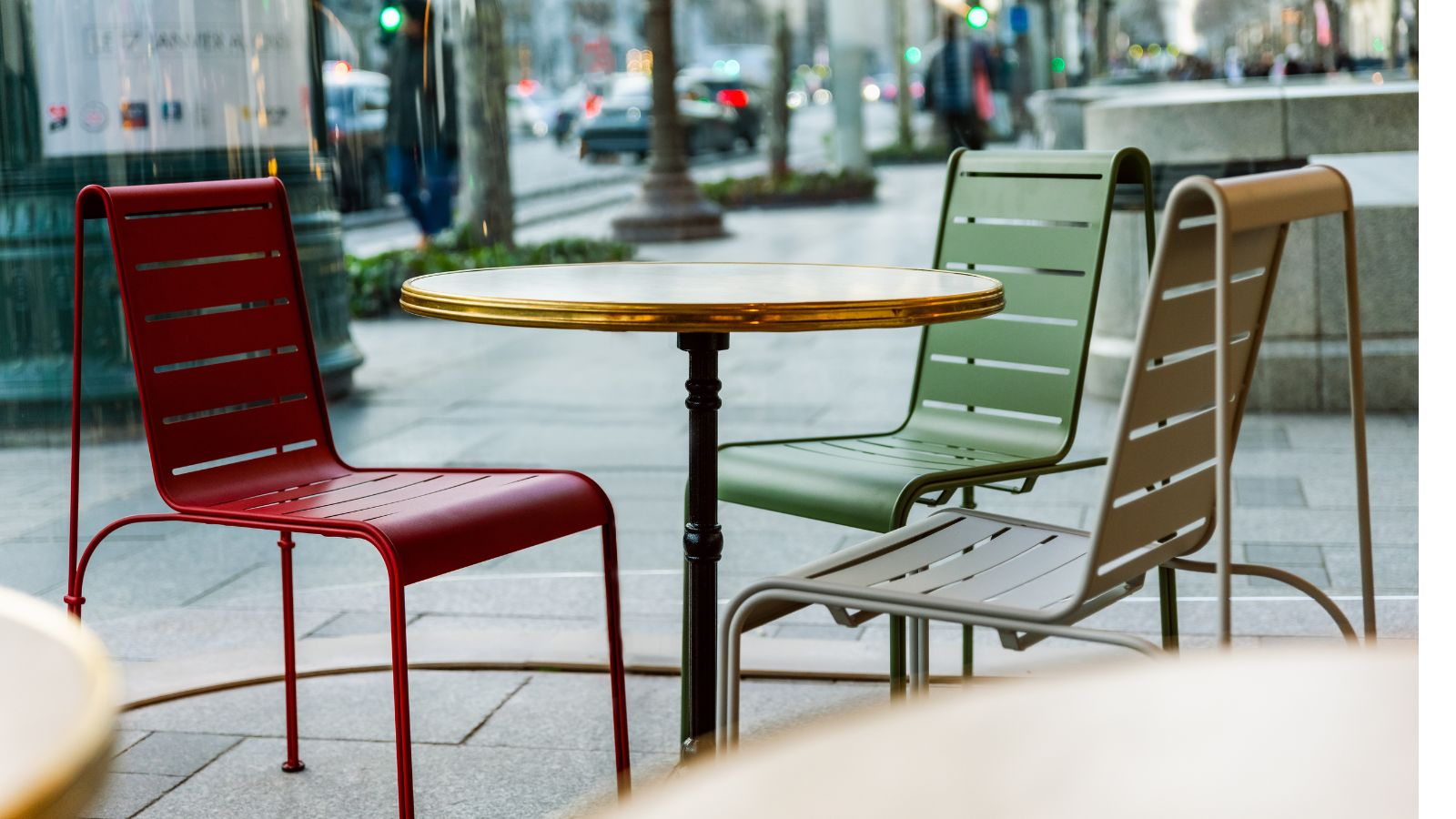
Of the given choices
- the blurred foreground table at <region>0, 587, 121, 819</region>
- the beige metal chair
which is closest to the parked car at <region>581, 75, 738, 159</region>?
the beige metal chair

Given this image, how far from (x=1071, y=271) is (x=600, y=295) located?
1040mm

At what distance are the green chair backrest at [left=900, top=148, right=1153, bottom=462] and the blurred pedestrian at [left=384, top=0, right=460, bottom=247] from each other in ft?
5.39

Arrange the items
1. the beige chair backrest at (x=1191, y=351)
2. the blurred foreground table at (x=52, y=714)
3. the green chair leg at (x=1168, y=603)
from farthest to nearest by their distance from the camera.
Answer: the green chair leg at (x=1168, y=603) → the beige chair backrest at (x=1191, y=351) → the blurred foreground table at (x=52, y=714)

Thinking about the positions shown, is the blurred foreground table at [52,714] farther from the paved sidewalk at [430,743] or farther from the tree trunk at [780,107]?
the tree trunk at [780,107]

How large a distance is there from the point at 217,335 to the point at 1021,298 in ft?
4.79

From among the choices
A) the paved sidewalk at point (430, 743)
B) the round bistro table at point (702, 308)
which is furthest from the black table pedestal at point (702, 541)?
the paved sidewalk at point (430, 743)

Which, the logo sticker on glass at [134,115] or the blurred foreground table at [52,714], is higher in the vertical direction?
the logo sticker on glass at [134,115]

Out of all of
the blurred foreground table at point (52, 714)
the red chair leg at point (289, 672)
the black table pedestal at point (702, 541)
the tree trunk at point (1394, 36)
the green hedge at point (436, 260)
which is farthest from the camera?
the tree trunk at point (1394, 36)

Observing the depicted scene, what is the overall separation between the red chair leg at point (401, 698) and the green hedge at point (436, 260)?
7.12 ft

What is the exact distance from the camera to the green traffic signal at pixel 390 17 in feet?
13.7

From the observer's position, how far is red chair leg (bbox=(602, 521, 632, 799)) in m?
2.64

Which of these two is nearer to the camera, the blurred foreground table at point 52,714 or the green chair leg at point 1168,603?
the blurred foreground table at point 52,714

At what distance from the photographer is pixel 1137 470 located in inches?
72.0

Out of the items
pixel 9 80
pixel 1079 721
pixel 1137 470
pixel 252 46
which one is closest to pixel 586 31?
Result: pixel 252 46
